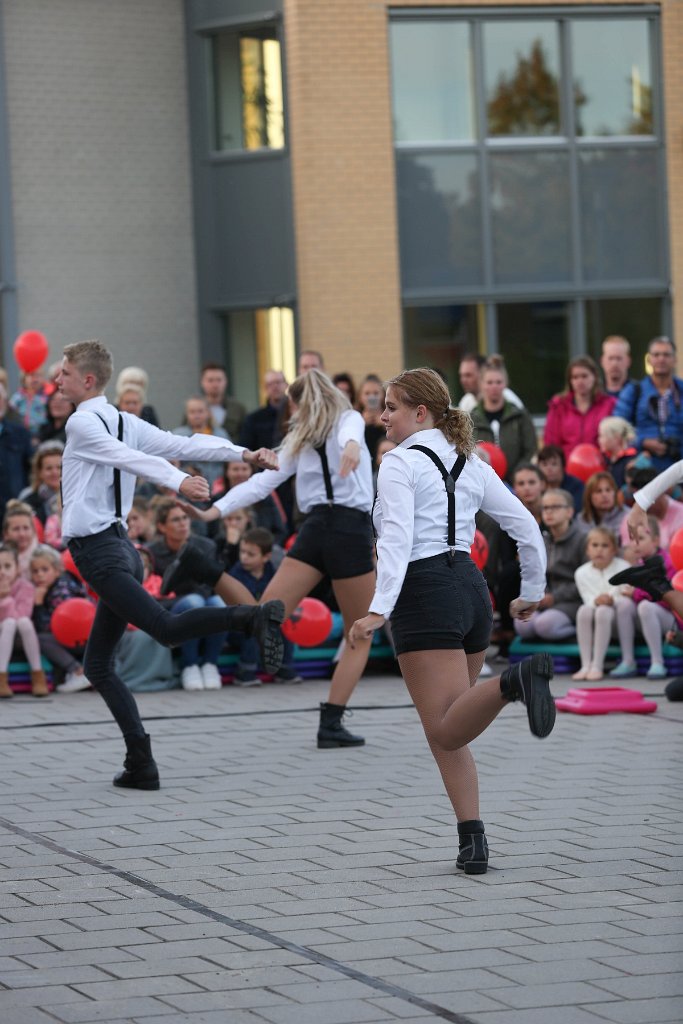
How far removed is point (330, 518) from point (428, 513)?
2892mm

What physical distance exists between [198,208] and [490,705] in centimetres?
1517

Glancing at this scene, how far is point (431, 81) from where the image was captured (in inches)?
751

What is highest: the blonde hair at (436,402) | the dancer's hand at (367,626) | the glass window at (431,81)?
the glass window at (431,81)

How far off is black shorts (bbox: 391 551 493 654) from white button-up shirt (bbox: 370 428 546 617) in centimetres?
6

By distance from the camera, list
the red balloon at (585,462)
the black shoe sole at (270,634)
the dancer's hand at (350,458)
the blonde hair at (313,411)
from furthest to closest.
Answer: the red balloon at (585,462)
the blonde hair at (313,411)
the dancer's hand at (350,458)
the black shoe sole at (270,634)

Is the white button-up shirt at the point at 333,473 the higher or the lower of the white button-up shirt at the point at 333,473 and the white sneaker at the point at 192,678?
the higher

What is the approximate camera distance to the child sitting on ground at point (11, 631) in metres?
11.5

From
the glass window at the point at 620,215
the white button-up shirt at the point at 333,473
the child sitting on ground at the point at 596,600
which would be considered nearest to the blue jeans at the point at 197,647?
the child sitting on ground at the point at 596,600

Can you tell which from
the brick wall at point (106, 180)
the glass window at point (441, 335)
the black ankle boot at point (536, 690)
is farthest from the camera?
the brick wall at point (106, 180)

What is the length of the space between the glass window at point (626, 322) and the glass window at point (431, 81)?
2507mm

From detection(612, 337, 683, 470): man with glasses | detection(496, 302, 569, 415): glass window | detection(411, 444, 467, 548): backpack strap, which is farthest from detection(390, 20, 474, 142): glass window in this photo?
detection(411, 444, 467, 548): backpack strap

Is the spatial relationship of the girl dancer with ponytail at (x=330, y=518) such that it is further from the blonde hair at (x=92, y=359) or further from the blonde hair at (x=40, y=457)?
the blonde hair at (x=40, y=457)

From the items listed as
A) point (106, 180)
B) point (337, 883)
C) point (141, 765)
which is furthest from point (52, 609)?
point (106, 180)

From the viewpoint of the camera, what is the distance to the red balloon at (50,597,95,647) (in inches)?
451
